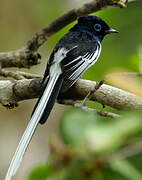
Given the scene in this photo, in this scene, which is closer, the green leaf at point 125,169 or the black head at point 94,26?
the green leaf at point 125,169

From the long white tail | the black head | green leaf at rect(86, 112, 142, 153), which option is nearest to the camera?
green leaf at rect(86, 112, 142, 153)

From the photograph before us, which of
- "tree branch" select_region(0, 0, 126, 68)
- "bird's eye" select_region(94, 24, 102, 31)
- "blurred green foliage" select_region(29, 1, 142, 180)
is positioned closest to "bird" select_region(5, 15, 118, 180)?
"bird's eye" select_region(94, 24, 102, 31)

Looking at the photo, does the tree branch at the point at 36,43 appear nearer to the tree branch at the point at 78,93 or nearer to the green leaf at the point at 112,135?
the tree branch at the point at 78,93

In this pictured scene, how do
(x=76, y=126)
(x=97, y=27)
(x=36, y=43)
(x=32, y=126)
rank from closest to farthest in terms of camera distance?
(x=76, y=126) < (x=32, y=126) < (x=36, y=43) < (x=97, y=27)

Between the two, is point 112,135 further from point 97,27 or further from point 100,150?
point 97,27

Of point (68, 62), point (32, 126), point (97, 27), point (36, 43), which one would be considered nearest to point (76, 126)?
point (32, 126)

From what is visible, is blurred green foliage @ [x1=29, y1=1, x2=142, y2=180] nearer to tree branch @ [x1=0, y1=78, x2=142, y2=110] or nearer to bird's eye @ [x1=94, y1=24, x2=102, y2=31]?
tree branch @ [x1=0, y1=78, x2=142, y2=110]

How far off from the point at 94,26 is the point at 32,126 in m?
2.44

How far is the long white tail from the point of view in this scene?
5.95ft

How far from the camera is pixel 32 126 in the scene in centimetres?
241

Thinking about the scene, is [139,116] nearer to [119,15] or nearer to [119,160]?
[119,160]

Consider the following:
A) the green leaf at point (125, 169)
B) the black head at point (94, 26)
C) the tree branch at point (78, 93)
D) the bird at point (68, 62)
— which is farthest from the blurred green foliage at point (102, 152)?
the black head at point (94, 26)

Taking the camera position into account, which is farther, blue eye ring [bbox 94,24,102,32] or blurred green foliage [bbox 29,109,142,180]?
blue eye ring [bbox 94,24,102,32]

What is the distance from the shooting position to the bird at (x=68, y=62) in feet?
8.61
